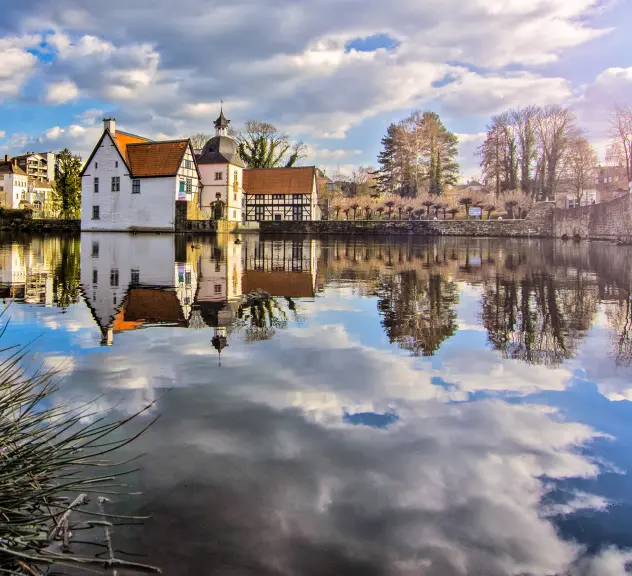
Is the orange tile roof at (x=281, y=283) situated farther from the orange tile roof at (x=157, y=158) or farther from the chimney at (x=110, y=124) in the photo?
the chimney at (x=110, y=124)

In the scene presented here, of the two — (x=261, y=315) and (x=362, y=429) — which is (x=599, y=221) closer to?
(x=261, y=315)

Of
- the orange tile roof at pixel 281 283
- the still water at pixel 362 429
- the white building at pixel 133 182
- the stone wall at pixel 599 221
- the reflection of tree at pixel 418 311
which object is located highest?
the white building at pixel 133 182

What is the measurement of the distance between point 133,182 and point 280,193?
20.1 m

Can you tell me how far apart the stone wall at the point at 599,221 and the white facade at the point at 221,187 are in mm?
32496

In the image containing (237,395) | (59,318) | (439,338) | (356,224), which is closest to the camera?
(237,395)

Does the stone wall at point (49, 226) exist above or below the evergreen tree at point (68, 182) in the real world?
below

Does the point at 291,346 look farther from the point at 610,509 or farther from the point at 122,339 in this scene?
the point at 610,509

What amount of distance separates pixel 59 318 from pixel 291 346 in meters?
3.65

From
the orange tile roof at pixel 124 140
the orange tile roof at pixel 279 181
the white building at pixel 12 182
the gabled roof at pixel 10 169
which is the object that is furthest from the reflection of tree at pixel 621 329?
the gabled roof at pixel 10 169

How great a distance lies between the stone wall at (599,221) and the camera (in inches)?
1437

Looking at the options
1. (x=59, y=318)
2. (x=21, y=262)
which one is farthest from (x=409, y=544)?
(x=21, y=262)

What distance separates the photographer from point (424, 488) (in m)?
3.43

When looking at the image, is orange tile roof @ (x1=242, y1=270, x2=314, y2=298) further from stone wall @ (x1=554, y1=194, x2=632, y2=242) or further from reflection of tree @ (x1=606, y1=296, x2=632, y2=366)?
stone wall @ (x1=554, y1=194, x2=632, y2=242)

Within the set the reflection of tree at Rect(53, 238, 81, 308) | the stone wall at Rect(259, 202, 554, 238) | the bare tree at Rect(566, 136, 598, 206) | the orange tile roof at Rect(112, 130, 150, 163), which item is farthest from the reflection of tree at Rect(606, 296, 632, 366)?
the bare tree at Rect(566, 136, 598, 206)
